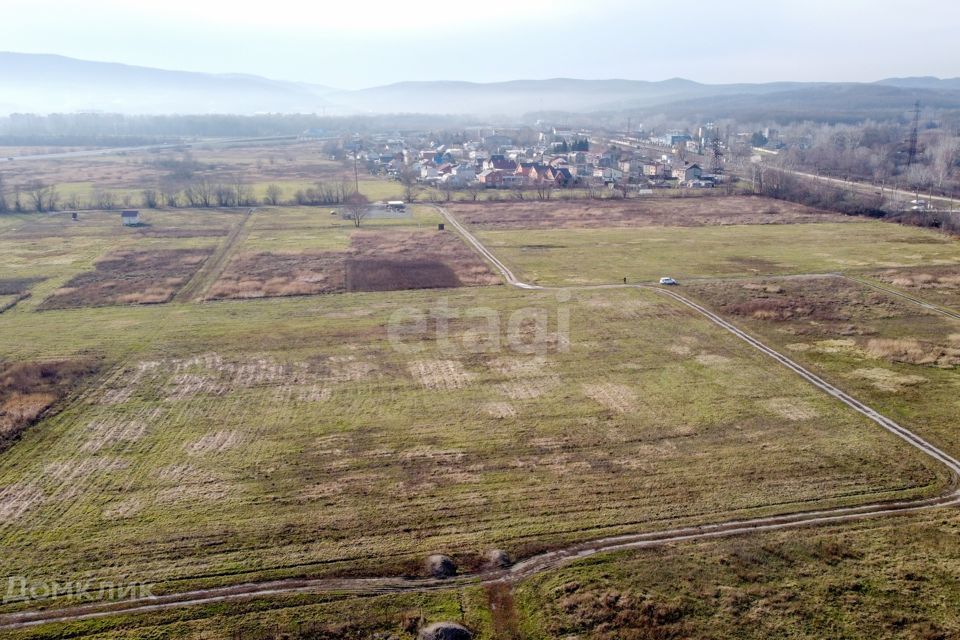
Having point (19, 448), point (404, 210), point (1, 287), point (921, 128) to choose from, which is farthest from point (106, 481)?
point (921, 128)

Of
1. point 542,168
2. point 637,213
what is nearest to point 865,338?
point 637,213

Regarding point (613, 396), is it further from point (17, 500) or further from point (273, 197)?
point (273, 197)

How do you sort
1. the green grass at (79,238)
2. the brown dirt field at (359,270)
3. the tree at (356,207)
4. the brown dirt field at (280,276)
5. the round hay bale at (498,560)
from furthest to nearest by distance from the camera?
the tree at (356,207), the green grass at (79,238), the brown dirt field at (359,270), the brown dirt field at (280,276), the round hay bale at (498,560)

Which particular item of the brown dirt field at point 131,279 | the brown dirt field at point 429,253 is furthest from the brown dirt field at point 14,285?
the brown dirt field at point 429,253

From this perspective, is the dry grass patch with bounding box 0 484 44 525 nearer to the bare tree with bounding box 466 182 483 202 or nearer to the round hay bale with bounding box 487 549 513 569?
the round hay bale with bounding box 487 549 513 569

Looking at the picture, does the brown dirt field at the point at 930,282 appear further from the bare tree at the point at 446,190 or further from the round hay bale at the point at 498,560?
the bare tree at the point at 446,190

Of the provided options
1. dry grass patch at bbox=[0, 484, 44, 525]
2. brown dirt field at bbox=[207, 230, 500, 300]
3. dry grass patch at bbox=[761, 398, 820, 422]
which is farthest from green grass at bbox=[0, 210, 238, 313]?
dry grass patch at bbox=[761, 398, 820, 422]
